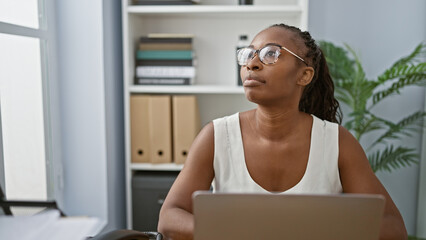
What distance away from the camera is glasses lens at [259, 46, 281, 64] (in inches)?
43.3

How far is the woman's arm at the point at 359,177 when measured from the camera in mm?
1096

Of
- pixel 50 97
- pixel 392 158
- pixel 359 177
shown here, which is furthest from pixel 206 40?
pixel 359 177

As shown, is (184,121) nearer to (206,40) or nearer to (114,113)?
(114,113)

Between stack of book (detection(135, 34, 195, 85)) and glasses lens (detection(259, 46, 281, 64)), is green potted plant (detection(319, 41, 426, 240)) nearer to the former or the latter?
stack of book (detection(135, 34, 195, 85))

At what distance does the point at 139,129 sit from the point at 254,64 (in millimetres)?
1376

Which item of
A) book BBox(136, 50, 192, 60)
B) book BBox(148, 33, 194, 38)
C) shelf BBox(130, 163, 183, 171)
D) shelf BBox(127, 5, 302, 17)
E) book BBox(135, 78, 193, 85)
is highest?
shelf BBox(127, 5, 302, 17)

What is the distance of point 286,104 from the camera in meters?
1.18

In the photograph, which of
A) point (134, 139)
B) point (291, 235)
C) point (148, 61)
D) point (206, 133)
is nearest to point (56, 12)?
point (148, 61)

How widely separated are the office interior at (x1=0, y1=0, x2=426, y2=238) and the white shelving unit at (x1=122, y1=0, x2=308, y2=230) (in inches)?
3.1

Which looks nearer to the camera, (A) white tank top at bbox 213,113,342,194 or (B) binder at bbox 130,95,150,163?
(A) white tank top at bbox 213,113,342,194

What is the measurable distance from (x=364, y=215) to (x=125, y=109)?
1753 millimetres

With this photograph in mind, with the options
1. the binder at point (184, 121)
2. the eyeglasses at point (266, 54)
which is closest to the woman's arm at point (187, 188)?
the eyeglasses at point (266, 54)

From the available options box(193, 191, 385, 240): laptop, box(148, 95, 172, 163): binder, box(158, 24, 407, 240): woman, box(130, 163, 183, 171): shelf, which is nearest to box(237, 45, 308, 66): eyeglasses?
box(158, 24, 407, 240): woman

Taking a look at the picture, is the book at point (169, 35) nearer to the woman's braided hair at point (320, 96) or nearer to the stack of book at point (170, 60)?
the stack of book at point (170, 60)
